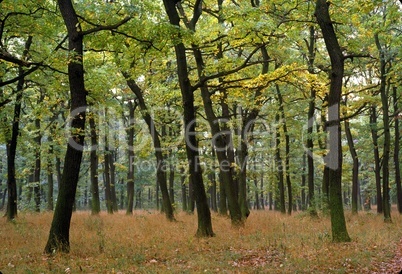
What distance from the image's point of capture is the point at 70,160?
10680 mm

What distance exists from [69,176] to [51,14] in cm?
677

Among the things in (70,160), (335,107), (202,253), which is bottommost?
(202,253)

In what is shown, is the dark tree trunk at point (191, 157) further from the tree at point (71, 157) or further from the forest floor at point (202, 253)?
the tree at point (71, 157)

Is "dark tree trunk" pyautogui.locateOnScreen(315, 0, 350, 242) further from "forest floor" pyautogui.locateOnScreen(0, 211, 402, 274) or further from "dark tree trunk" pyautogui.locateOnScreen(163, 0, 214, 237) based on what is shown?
"dark tree trunk" pyautogui.locateOnScreen(163, 0, 214, 237)

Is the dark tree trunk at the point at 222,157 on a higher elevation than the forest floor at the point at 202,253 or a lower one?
higher

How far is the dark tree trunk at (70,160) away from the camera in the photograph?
10492 mm

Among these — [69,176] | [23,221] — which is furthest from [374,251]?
[23,221]

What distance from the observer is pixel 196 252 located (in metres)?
10.6

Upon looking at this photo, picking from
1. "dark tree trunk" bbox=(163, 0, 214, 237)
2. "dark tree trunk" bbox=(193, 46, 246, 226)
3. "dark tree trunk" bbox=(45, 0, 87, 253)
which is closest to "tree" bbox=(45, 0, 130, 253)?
"dark tree trunk" bbox=(45, 0, 87, 253)

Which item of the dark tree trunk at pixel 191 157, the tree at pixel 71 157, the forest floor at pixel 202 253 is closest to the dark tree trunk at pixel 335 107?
the forest floor at pixel 202 253

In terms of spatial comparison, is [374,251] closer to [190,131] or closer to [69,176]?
[190,131]

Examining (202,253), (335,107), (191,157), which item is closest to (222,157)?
(191,157)

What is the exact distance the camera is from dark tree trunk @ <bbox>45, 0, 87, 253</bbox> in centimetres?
1049

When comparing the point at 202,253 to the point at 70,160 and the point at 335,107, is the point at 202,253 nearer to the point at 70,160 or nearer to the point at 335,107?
the point at 70,160
